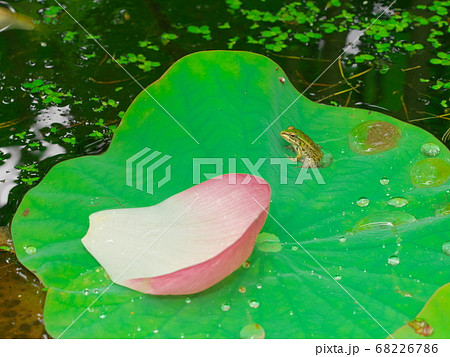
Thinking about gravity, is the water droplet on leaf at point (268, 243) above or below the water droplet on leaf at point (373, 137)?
below

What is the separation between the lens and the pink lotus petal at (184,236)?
3.96 feet

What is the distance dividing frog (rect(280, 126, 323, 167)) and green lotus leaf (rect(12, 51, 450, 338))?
0.04 meters

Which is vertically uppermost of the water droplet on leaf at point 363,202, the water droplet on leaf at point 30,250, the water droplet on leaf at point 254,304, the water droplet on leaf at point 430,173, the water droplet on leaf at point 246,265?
the water droplet on leaf at point 430,173

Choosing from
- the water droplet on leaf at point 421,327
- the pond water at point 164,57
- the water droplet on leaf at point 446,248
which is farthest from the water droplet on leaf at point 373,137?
the water droplet on leaf at point 421,327

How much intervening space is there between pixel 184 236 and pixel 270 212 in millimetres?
337

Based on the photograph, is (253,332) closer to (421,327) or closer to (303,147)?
(421,327)

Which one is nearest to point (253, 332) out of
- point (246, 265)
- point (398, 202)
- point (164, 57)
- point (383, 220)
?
point (246, 265)

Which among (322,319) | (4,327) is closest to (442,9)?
(322,319)

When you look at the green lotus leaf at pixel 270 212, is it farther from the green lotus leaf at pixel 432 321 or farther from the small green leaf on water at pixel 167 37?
the small green leaf on water at pixel 167 37

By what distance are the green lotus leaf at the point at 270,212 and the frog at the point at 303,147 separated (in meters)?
0.04

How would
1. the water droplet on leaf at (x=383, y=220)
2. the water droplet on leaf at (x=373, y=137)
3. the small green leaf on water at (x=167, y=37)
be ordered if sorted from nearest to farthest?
1. the water droplet on leaf at (x=383, y=220)
2. the water droplet on leaf at (x=373, y=137)
3. the small green leaf on water at (x=167, y=37)

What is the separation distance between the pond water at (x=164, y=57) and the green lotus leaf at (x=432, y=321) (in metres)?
1.23

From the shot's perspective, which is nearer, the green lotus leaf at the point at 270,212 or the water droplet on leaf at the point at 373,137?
the green lotus leaf at the point at 270,212

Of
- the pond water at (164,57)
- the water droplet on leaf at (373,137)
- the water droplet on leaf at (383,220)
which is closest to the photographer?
the water droplet on leaf at (383,220)
